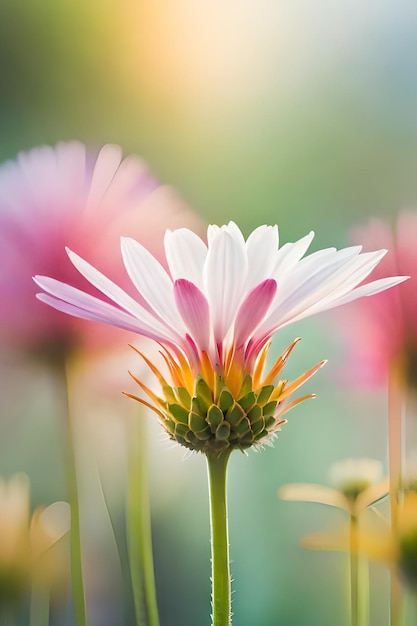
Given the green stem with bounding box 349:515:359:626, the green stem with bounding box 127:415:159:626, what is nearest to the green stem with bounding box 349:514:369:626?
the green stem with bounding box 349:515:359:626

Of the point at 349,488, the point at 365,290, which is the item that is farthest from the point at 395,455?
the point at 365,290

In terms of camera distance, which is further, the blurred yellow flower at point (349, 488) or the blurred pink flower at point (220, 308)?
the blurred yellow flower at point (349, 488)

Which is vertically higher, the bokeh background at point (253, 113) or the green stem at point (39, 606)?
the bokeh background at point (253, 113)

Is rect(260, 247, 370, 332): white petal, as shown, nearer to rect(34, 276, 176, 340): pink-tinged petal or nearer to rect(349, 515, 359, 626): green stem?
rect(34, 276, 176, 340): pink-tinged petal

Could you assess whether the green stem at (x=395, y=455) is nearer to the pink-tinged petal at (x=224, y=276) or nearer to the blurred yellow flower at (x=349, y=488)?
the blurred yellow flower at (x=349, y=488)

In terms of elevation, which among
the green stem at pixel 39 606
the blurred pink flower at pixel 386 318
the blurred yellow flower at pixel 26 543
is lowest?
the green stem at pixel 39 606

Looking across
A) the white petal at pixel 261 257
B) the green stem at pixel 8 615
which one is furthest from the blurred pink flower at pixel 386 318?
the green stem at pixel 8 615

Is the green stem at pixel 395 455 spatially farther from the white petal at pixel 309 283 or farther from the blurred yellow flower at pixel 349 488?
the white petal at pixel 309 283
